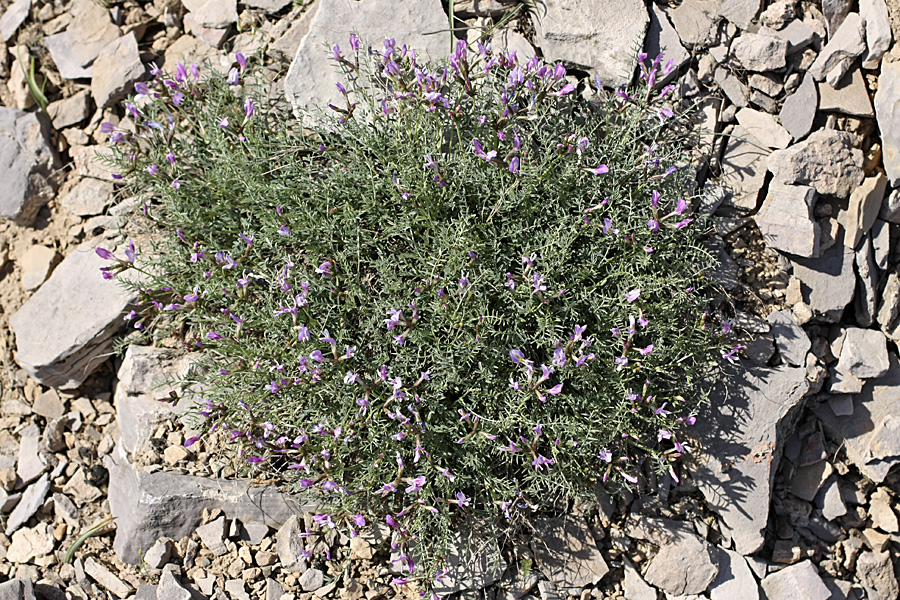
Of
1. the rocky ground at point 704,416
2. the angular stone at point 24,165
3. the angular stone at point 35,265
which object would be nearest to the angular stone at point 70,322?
the rocky ground at point 704,416

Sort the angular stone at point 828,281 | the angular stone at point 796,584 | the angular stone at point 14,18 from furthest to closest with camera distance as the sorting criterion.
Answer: the angular stone at point 14,18
the angular stone at point 828,281
the angular stone at point 796,584

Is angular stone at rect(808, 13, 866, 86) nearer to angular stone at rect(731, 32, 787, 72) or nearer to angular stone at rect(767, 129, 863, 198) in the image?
angular stone at rect(731, 32, 787, 72)

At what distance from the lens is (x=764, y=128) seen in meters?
4.23

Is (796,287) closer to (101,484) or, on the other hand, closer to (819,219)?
(819,219)

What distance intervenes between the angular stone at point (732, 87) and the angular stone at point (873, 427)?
5.91 feet

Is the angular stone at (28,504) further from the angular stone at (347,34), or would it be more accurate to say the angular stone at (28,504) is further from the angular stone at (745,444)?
the angular stone at (745,444)

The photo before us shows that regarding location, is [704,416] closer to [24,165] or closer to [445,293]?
[445,293]

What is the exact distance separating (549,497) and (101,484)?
2.77 m

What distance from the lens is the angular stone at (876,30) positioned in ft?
13.7

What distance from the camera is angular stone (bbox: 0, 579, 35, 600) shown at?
392 centimetres

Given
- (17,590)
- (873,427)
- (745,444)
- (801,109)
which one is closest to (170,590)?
(17,590)

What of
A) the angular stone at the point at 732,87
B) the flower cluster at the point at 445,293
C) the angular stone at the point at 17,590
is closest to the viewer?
the flower cluster at the point at 445,293

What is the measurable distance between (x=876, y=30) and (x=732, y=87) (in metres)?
0.88

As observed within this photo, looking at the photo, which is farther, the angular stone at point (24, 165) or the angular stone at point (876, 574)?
the angular stone at point (24, 165)
